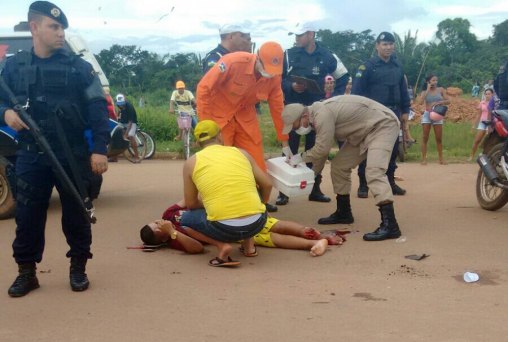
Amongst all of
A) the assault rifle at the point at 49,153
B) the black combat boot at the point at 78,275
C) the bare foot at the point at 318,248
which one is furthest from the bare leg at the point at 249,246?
the assault rifle at the point at 49,153

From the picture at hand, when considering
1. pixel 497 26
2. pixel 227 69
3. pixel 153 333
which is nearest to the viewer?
pixel 153 333

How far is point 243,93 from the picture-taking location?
21.3 feet

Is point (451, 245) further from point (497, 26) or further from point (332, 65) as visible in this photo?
point (497, 26)

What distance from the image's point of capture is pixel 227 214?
508 cm

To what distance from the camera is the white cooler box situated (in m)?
6.09

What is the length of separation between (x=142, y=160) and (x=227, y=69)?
25.5ft

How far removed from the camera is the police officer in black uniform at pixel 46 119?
14.3ft

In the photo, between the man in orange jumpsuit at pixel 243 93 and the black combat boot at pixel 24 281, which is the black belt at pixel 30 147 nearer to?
the black combat boot at pixel 24 281

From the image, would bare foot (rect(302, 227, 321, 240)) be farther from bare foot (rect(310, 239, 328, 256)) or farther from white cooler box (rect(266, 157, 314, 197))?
white cooler box (rect(266, 157, 314, 197))

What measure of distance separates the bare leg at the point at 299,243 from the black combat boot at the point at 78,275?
1.71 m

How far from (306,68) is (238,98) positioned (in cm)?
163

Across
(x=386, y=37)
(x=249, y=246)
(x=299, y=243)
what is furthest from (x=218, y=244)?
(x=386, y=37)

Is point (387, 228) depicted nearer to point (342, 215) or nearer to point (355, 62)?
point (342, 215)

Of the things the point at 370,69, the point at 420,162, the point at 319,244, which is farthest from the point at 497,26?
the point at 319,244
